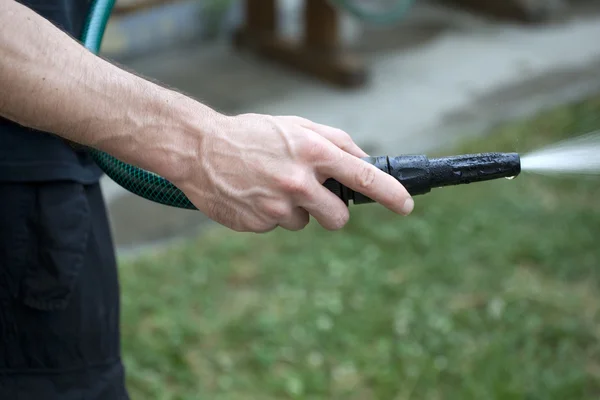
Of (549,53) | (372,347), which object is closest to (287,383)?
(372,347)

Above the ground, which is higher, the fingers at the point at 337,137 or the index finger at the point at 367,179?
the fingers at the point at 337,137

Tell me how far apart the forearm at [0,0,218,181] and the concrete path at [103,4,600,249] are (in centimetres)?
276

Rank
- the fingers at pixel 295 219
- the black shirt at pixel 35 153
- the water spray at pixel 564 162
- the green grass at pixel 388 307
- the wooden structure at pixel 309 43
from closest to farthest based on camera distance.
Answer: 1. the fingers at pixel 295 219
2. the water spray at pixel 564 162
3. the black shirt at pixel 35 153
4. the green grass at pixel 388 307
5. the wooden structure at pixel 309 43

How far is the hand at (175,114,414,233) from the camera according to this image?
1.22 m

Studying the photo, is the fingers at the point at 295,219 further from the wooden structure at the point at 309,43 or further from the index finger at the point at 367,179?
the wooden structure at the point at 309,43

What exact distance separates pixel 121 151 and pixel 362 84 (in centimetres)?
427

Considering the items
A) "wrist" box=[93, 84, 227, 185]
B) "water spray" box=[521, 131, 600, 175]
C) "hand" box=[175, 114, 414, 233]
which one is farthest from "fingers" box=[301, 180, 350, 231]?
"water spray" box=[521, 131, 600, 175]

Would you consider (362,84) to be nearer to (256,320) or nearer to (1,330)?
(256,320)

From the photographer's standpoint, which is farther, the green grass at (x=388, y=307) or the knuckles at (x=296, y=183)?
the green grass at (x=388, y=307)

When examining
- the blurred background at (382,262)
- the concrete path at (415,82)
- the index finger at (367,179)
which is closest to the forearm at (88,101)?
the index finger at (367,179)

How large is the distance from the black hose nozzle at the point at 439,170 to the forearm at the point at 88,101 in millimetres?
253

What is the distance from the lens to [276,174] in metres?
1.21

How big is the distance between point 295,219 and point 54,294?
594 mm

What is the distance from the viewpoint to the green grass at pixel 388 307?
9.47 feet
